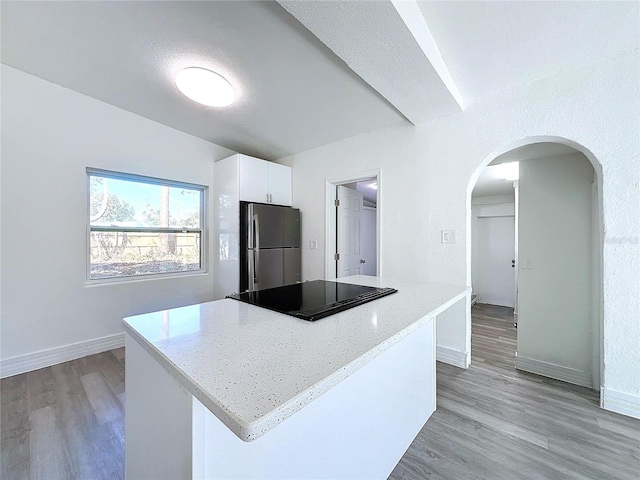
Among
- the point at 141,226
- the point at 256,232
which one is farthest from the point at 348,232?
the point at 141,226

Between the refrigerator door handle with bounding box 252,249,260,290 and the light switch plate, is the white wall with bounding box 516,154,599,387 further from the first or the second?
the refrigerator door handle with bounding box 252,249,260,290

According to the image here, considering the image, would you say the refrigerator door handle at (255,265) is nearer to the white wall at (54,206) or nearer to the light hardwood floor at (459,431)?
the white wall at (54,206)

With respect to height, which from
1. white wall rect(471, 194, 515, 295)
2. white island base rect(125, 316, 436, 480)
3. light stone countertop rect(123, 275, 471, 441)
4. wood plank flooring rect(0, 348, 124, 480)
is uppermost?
white wall rect(471, 194, 515, 295)

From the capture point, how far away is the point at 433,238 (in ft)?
8.09

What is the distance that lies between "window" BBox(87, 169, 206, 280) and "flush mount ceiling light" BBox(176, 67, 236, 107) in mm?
1393

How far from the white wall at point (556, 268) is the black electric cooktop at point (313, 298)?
183cm

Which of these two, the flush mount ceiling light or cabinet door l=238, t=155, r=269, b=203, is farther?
cabinet door l=238, t=155, r=269, b=203

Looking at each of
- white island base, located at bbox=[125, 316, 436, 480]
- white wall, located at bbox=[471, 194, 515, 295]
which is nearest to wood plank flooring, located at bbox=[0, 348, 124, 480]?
white island base, located at bbox=[125, 316, 436, 480]

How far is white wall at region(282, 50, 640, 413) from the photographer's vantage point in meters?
1.64

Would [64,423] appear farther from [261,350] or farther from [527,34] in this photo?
[527,34]

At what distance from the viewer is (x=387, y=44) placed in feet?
5.02

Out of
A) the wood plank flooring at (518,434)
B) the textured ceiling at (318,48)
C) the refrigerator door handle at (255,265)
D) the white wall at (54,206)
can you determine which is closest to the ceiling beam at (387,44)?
the textured ceiling at (318,48)

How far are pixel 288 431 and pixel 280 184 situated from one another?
3151 mm

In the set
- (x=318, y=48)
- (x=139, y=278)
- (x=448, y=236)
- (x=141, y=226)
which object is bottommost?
(x=139, y=278)
